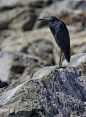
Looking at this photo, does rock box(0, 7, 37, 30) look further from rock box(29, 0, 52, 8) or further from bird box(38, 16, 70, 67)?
bird box(38, 16, 70, 67)

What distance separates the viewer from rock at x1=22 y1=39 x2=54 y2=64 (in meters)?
13.0

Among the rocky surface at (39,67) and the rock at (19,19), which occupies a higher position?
the rocky surface at (39,67)

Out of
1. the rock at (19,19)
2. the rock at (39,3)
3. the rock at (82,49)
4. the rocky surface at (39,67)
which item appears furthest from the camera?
the rock at (39,3)

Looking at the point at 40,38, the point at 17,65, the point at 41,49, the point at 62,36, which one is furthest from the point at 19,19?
the point at 62,36

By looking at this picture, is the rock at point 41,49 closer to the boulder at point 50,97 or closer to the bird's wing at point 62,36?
the bird's wing at point 62,36

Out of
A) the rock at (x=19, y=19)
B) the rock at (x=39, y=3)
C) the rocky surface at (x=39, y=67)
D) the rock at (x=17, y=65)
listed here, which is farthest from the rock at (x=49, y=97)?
the rock at (x=39, y=3)

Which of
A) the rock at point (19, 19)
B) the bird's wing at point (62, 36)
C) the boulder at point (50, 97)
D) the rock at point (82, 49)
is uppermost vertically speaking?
the bird's wing at point (62, 36)

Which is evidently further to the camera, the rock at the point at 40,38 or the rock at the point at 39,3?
the rock at the point at 39,3

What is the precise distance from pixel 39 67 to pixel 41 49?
10.1ft

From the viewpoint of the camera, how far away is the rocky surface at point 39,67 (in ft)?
13.2

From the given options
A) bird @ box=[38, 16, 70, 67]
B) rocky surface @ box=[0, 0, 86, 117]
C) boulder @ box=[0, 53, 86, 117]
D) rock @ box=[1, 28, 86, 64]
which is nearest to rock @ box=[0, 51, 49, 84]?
rocky surface @ box=[0, 0, 86, 117]

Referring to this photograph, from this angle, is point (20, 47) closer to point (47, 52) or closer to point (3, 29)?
point (47, 52)

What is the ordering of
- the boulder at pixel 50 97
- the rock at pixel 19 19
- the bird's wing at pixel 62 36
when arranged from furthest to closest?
the rock at pixel 19 19 < the bird's wing at pixel 62 36 < the boulder at pixel 50 97

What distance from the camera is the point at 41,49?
13.2 metres
